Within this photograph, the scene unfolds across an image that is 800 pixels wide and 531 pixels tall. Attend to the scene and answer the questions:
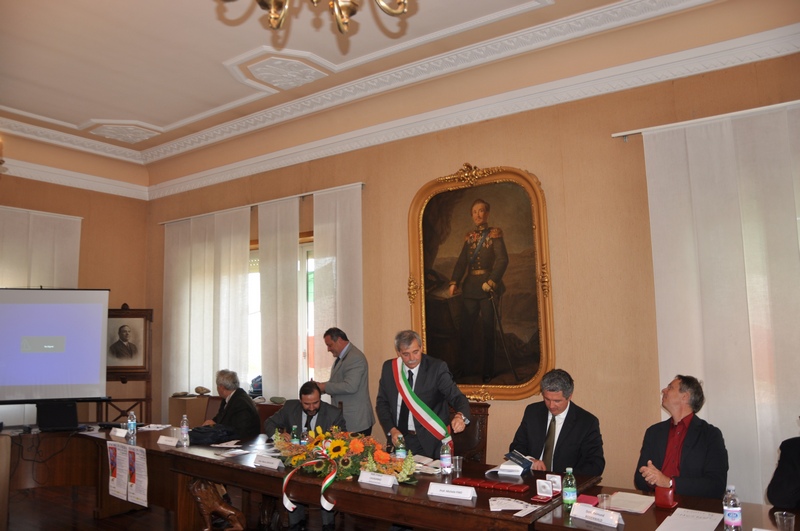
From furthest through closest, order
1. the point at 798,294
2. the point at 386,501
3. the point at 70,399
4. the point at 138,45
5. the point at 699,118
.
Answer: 1. the point at 70,399
2. the point at 138,45
3. the point at 699,118
4. the point at 798,294
5. the point at 386,501

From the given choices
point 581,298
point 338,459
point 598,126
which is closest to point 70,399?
point 338,459

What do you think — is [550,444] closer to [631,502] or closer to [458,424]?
[458,424]

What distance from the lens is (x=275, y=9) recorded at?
3.24 metres

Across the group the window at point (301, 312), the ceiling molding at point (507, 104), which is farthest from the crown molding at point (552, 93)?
the window at point (301, 312)

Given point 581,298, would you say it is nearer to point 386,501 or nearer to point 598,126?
point 598,126

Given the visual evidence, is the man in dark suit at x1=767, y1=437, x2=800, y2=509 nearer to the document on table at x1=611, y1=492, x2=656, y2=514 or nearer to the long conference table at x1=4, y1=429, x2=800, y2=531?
the long conference table at x1=4, y1=429, x2=800, y2=531

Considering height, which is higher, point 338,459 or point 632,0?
point 632,0

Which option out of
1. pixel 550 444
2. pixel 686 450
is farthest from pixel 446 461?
pixel 686 450

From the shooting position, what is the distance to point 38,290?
7555 millimetres

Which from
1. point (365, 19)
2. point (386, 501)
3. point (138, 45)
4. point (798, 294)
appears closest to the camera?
point (386, 501)

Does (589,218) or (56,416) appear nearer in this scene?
(589,218)

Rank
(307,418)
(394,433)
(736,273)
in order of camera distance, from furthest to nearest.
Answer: (307,418) → (736,273) → (394,433)

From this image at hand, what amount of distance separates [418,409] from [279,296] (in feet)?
11.3

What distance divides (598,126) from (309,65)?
2.81 m
